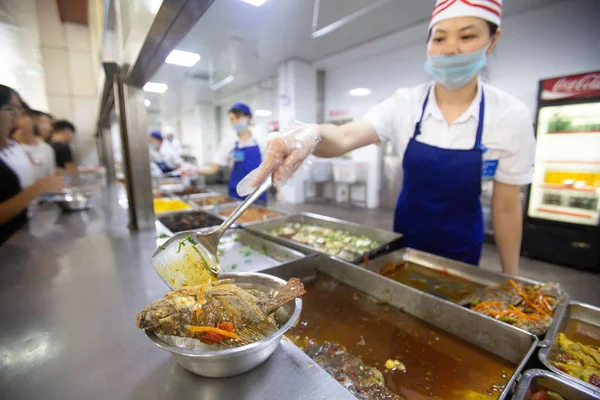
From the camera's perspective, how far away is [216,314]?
71 centimetres

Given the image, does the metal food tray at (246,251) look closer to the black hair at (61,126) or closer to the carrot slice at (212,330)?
the carrot slice at (212,330)

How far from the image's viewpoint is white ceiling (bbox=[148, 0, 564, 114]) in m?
1.76

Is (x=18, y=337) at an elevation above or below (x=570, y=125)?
below

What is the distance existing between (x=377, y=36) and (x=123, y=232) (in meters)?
4.13

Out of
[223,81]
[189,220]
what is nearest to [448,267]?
[189,220]

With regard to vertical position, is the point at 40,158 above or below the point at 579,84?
below

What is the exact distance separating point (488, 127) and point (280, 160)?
1382mm

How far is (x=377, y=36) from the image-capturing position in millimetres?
3982

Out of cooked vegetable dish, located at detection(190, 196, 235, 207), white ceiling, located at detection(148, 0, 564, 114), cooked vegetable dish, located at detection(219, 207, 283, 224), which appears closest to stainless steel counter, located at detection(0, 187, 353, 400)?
white ceiling, located at detection(148, 0, 564, 114)

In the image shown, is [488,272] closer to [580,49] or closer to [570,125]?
[570,125]

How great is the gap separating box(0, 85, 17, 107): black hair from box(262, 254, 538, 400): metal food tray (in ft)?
5.05

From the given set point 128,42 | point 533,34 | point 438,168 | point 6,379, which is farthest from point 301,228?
point 533,34

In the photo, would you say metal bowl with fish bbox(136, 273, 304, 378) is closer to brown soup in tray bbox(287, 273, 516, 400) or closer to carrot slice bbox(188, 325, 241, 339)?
carrot slice bbox(188, 325, 241, 339)

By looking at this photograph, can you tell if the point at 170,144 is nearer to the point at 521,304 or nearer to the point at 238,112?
the point at 238,112
